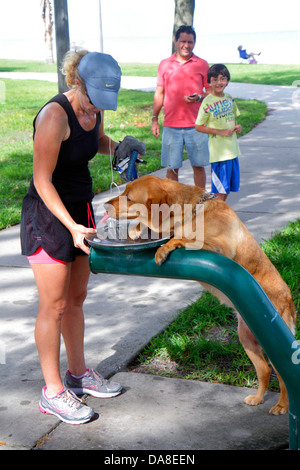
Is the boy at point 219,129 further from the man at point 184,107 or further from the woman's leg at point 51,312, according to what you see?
the woman's leg at point 51,312

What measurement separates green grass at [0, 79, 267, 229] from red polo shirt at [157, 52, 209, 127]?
1.37 metres

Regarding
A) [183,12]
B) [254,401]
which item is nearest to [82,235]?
[254,401]

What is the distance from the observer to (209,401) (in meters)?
3.22

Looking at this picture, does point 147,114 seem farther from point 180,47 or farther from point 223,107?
point 223,107

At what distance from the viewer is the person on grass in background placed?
2.75 meters

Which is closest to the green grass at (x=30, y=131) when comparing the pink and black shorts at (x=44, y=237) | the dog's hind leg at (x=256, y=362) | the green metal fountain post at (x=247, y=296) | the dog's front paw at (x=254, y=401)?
the pink and black shorts at (x=44, y=237)

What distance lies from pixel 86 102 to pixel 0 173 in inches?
235

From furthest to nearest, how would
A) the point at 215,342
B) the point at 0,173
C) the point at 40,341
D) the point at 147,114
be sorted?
the point at 147,114
the point at 0,173
the point at 215,342
the point at 40,341

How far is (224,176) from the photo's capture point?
20.1 feet

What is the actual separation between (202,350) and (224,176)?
8.94ft

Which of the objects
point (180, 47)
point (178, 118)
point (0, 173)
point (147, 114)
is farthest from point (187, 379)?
point (147, 114)

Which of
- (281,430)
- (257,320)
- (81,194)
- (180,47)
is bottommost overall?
(281,430)

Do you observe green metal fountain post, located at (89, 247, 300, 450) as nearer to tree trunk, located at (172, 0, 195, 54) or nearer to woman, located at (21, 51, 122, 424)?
woman, located at (21, 51, 122, 424)

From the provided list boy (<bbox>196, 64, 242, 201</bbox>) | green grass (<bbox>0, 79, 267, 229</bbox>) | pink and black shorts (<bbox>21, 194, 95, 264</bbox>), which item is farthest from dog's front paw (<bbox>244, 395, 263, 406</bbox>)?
boy (<bbox>196, 64, 242, 201</bbox>)
